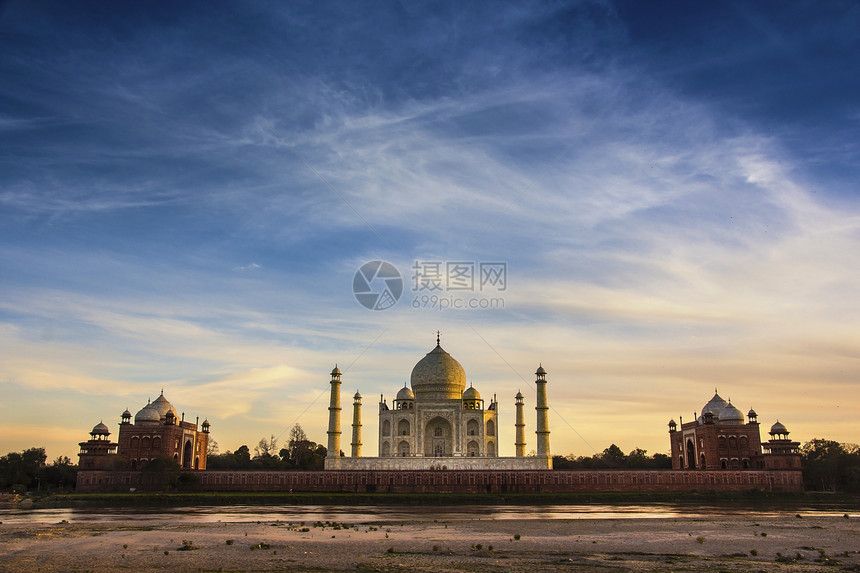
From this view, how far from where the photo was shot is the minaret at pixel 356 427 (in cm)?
7988

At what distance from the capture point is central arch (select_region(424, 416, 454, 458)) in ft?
271

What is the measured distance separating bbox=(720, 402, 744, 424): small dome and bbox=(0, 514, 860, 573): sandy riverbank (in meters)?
44.8

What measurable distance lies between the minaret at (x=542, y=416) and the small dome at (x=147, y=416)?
39.5 metres

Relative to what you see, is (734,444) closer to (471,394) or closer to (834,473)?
(834,473)

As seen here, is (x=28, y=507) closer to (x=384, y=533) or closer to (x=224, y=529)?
(x=224, y=529)

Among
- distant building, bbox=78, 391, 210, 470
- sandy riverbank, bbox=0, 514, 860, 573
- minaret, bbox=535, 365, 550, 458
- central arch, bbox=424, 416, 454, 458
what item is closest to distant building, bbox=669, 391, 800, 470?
minaret, bbox=535, 365, 550, 458

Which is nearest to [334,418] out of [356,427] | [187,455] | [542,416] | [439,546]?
[356,427]

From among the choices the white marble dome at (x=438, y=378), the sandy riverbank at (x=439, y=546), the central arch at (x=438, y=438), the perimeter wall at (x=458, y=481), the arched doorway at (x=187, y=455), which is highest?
the white marble dome at (x=438, y=378)

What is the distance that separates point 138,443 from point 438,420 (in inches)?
1245

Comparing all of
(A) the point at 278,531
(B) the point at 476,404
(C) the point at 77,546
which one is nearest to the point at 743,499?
(B) the point at 476,404

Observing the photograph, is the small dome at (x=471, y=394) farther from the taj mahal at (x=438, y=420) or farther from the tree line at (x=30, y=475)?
the tree line at (x=30, y=475)

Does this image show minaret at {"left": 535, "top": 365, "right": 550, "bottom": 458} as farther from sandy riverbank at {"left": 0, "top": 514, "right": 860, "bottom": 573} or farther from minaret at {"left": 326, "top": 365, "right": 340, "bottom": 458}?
sandy riverbank at {"left": 0, "top": 514, "right": 860, "bottom": 573}

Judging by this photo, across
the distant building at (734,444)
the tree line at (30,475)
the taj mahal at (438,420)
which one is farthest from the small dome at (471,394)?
the tree line at (30,475)

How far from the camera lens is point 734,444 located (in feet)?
252
